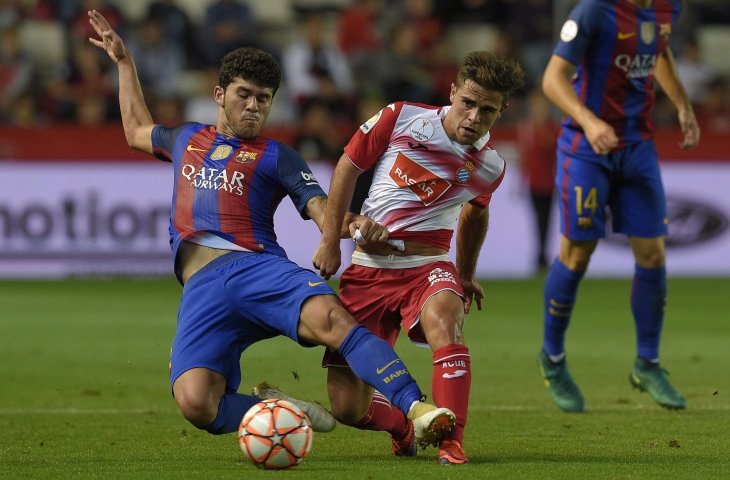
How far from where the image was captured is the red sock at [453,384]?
5.56 meters

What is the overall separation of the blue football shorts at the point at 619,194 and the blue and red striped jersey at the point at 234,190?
2.07 meters

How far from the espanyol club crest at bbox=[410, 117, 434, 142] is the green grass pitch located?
124cm

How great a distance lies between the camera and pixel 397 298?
19.9ft

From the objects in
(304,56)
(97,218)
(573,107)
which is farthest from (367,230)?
(304,56)

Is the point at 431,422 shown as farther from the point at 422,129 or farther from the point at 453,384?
the point at 422,129

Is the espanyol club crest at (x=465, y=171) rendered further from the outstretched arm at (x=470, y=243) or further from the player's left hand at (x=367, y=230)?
the player's left hand at (x=367, y=230)

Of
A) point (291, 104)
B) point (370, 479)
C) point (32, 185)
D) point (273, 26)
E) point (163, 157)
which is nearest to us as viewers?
point (370, 479)

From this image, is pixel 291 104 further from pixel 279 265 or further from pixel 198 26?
pixel 279 265

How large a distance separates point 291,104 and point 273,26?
6.75ft

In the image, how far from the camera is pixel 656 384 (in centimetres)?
764

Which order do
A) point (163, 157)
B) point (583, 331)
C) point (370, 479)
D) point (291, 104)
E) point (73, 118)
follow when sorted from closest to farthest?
point (370, 479) → point (163, 157) → point (583, 331) → point (73, 118) → point (291, 104)

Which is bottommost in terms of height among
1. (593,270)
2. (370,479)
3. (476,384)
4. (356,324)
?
(593,270)

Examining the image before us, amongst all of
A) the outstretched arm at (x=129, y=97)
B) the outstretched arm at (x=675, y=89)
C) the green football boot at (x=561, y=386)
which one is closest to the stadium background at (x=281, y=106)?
the outstretched arm at (x=675, y=89)

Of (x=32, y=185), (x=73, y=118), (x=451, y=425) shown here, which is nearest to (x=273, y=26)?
(x=73, y=118)
